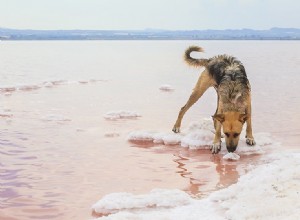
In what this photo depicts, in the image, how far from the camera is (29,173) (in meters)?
8.30

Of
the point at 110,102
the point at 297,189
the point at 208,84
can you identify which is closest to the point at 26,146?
the point at 208,84

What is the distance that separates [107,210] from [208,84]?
5.49 meters

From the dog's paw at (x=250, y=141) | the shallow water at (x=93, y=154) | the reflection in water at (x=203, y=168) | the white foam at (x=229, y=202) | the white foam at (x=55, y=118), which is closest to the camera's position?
the white foam at (x=229, y=202)

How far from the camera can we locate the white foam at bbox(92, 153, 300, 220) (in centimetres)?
571

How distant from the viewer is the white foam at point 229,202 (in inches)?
225

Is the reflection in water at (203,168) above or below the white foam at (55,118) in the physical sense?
above

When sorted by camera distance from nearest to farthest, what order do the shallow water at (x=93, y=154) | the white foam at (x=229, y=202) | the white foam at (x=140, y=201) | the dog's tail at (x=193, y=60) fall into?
the white foam at (x=229, y=202) < the white foam at (x=140, y=201) < the shallow water at (x=93, y=154) < the dog's tail at (x=193, y=60)

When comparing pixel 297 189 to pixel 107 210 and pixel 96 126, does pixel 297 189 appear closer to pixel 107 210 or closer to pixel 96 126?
pixel 107 210

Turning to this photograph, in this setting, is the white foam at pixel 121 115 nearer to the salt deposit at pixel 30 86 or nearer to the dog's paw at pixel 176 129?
the dog's paw at pixel 176 129

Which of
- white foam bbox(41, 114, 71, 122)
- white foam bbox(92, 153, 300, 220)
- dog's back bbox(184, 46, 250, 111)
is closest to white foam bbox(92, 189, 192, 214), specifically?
white foam bbox(92, 153, 300, 220)

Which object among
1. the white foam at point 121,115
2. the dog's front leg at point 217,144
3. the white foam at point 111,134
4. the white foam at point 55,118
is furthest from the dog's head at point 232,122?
the white foam at point 55,118

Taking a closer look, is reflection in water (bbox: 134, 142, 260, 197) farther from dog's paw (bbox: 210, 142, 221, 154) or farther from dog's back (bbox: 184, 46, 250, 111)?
dog's back (bbox: 184, 46, 250, 111)

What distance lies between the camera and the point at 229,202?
6352 mm

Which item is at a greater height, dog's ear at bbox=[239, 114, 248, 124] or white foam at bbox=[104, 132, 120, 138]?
dog's ear at bbox=[239, 114, 248, 124]
